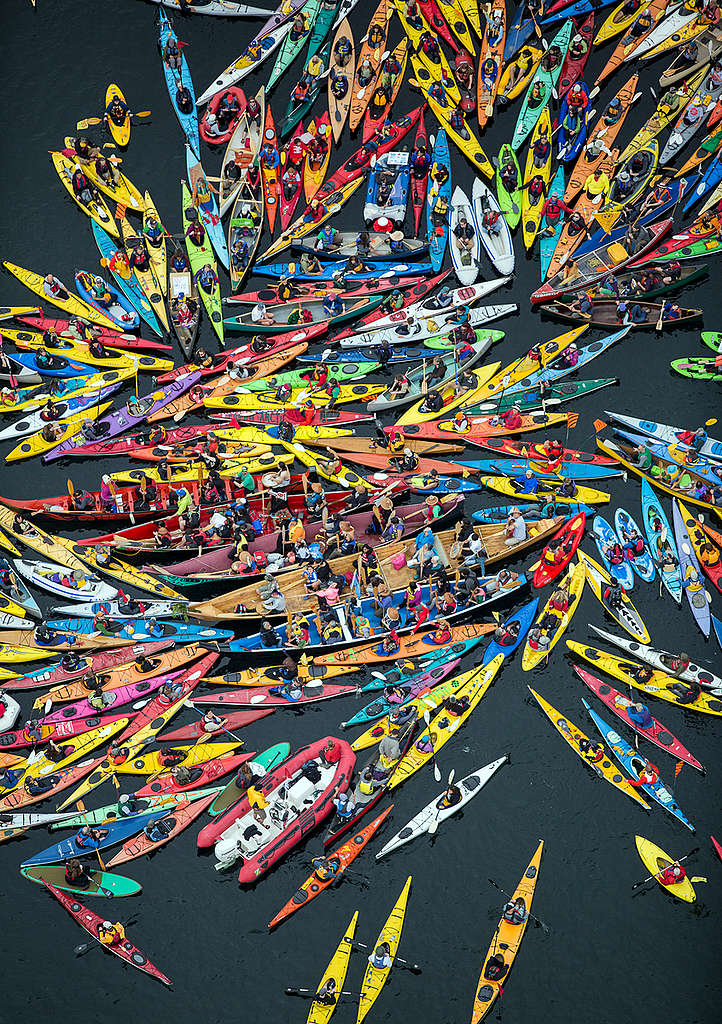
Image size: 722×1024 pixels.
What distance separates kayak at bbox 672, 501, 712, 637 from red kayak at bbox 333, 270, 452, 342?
15426mm

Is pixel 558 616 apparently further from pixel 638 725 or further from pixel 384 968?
pixel 384 968

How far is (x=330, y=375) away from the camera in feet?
207

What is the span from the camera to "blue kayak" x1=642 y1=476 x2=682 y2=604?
191 ft

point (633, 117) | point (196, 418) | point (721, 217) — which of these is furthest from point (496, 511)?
point (633, 117)

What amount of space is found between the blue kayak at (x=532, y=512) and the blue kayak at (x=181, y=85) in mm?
25073

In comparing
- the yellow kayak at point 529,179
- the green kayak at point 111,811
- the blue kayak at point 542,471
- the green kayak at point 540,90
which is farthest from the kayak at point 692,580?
the green kayak at point 540,90

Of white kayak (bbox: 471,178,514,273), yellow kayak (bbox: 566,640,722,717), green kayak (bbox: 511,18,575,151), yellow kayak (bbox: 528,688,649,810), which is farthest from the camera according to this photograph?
green kayak (bbox: 511,18,575,151)

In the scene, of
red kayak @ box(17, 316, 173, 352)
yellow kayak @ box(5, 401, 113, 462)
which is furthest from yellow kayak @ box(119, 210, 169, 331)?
yellow kayak @ box(5, 401, 113, 462)

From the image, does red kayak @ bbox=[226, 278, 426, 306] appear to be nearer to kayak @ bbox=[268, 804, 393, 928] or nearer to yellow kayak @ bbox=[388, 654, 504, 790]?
yellow kayak @ bbox=[388, 654, 504, 790]

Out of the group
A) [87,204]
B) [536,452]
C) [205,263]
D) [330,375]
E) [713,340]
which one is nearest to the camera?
[536,452]

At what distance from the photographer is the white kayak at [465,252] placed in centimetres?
6581

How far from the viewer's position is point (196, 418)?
63000mm

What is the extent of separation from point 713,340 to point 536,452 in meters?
10.8

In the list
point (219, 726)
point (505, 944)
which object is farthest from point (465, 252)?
point (505, 944)
